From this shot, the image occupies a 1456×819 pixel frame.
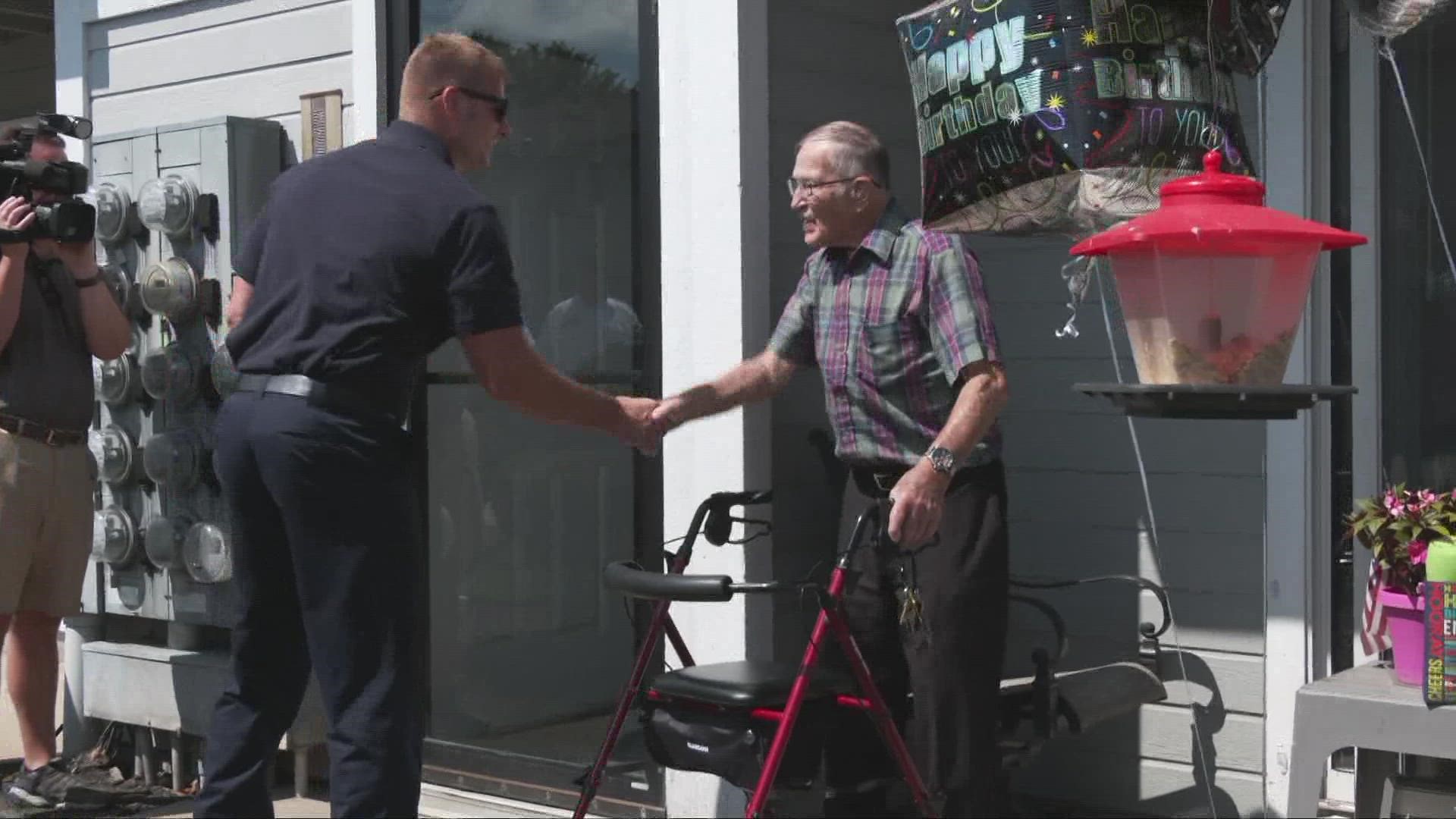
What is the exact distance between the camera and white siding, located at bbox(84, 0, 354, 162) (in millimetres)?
5598

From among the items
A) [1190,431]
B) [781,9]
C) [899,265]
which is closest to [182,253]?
[781,9]

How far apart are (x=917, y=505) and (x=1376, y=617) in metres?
0.92

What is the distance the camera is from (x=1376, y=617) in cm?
330

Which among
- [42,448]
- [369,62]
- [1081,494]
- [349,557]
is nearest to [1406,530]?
[1081,494]

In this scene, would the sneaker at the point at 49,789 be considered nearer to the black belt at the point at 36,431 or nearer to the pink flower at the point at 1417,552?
the black belt at the point at 36,431

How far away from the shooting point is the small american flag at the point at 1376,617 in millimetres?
3254

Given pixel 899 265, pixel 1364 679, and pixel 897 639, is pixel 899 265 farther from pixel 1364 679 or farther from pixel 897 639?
pixel 1364 679

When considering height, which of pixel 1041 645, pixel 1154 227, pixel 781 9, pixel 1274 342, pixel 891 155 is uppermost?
pixel 781 9

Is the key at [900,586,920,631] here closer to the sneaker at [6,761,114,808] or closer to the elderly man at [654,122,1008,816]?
the elderly man at [654,122,1008,816]

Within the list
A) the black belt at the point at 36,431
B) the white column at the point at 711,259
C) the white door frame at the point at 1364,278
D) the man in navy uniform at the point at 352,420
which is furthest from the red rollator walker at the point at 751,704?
the black belt at the point at 36,431

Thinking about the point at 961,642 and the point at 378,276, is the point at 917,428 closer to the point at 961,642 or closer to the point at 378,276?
the point at 961,642

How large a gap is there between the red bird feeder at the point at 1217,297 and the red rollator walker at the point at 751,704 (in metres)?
1.07

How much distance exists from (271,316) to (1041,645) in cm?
251

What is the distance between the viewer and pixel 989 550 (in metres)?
3.75
